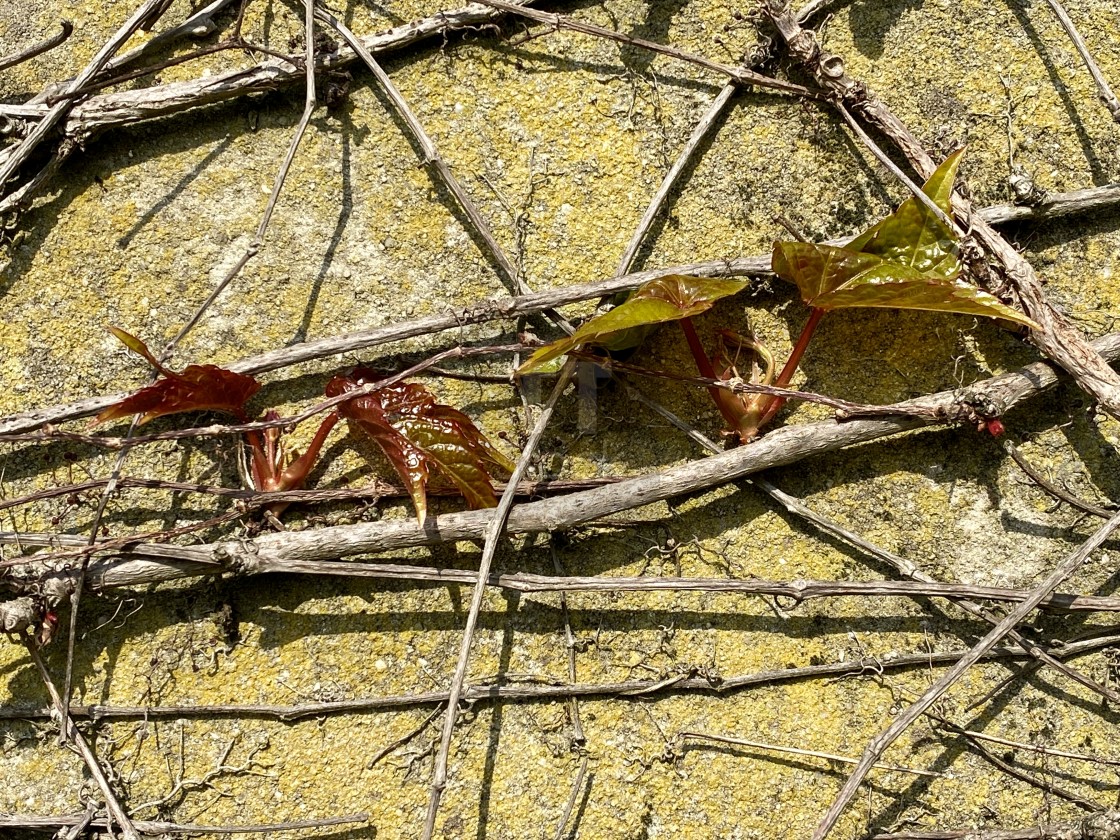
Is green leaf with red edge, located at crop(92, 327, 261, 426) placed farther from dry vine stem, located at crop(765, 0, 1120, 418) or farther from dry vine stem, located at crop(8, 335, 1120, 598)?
dry vine stem, located at crop(765, 0, 1120, 418)

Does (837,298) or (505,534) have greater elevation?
(837,298)

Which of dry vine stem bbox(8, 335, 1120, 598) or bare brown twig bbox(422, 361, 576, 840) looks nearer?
bare brown twig bbox(422, 361, 576, 840)

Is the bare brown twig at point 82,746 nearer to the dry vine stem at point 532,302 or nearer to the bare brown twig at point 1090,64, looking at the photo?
the dry vine stem at point 532,302

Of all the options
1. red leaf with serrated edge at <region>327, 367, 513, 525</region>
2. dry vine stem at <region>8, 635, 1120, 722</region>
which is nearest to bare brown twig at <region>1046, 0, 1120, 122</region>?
dry vine stem at <region>8, 635, 1120, 722</region>

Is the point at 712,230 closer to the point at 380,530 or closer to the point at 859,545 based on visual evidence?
the point at 859,545

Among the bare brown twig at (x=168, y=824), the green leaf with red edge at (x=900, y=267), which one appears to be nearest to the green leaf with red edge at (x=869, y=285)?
the green leaf with red edge at (x=900, y=267)

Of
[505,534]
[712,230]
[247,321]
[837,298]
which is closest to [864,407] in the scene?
[837,298]
